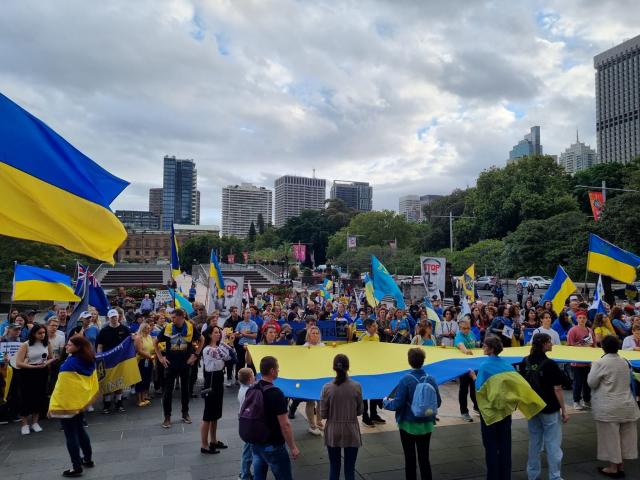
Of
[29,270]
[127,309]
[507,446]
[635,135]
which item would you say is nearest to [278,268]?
[127,309]

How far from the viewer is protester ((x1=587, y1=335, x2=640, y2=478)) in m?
5.76

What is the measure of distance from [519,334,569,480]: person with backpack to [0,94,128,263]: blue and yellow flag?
5.05 m

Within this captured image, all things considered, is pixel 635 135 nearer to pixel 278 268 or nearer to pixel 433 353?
pixel 278 268

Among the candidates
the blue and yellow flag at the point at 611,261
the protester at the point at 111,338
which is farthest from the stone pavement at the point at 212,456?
the blue and yellow flag at the point at 611,261

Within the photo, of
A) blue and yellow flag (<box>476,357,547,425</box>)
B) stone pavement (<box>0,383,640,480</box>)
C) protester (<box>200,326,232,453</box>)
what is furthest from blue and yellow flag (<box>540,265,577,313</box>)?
protester (<box>200,326,232,453</box>)

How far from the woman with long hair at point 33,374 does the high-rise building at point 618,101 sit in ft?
458

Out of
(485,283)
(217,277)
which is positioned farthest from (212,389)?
(485,283)

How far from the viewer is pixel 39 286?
1045cm

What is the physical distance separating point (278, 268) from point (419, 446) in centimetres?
7001

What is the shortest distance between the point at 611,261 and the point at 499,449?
28.4 feet

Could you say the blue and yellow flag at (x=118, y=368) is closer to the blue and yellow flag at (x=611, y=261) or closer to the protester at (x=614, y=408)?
the protester at (x=614, y=408)

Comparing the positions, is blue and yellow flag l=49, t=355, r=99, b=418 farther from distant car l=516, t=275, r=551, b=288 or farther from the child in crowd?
distant car l=516, t=275, r=551, b=288

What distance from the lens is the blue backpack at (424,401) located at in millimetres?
4945

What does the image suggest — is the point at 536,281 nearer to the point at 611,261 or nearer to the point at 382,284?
the point at 611,261
